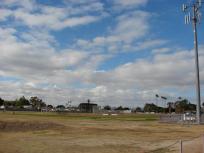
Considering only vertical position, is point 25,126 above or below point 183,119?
below

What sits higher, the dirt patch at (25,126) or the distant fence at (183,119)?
the distant fence at (183,119)

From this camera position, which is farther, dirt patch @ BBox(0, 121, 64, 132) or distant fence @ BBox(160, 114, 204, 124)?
distant fence @ BBox(160, 114, 204, 124)

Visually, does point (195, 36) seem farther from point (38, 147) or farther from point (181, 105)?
point (181, 105)

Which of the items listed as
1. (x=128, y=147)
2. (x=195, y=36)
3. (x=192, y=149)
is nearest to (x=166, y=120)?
(x=195, y=36)

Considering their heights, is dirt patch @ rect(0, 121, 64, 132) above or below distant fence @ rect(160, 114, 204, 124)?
below

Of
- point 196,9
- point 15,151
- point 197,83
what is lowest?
point 15,151

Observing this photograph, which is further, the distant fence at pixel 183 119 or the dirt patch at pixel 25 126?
the distant fence at pixel 183 119

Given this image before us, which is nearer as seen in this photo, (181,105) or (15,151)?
(15,151)

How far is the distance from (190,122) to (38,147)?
1453 inches

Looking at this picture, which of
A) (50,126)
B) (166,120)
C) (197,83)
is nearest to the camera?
(50,126)

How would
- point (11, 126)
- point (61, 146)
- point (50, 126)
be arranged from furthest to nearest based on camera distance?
point (11, 126)
point (50, 126)
point (61, 146)

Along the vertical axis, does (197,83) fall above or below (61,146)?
above

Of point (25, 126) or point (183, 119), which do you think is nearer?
point (25, 126)

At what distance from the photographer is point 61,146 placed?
27.5m
